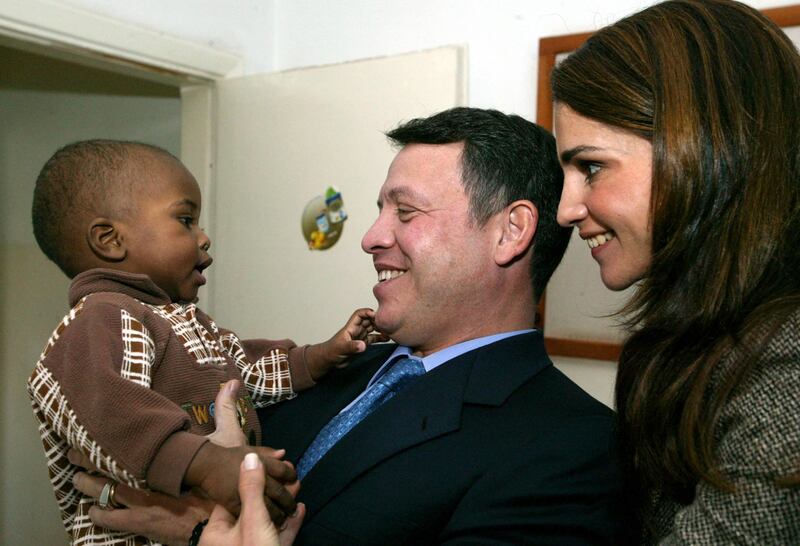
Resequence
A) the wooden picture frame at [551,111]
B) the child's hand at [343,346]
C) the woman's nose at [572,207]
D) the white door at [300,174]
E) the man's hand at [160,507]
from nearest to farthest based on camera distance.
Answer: the woman's nose at [572,207] < the man's hand at [160,507] < the child's hand at [343,346] < the wooden picture frame at [551,111] < the white door at [300,174]

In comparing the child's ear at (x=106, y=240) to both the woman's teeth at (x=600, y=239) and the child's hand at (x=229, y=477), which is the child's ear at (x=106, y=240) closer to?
the child's hand at (x=229, y=477)

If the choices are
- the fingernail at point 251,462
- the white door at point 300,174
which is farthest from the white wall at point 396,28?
the fingernail at point 251,462

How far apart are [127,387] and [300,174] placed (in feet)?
4.23

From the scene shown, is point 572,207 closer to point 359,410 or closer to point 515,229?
point 515,229

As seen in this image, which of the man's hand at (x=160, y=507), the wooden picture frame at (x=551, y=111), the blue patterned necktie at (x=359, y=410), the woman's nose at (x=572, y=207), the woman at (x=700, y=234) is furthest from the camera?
the wooden picture frame at (x=551, y=111)

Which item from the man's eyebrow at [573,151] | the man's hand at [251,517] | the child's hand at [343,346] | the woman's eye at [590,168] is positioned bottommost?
the man's hand at [251,517]

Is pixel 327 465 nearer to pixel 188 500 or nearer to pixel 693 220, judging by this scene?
pixel 188 500

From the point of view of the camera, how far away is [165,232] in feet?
4.37

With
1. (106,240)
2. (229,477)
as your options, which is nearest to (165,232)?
(106,240)

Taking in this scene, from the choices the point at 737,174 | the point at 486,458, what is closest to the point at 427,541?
the point at 486,458

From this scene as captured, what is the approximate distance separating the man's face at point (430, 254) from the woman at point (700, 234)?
36 centimetres

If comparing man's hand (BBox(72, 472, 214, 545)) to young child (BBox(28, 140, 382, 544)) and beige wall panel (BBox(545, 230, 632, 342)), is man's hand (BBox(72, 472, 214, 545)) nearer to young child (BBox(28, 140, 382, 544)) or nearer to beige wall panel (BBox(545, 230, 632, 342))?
young child (BBox(28, 140, 382, 544))

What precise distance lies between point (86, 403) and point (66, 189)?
0.45 metres

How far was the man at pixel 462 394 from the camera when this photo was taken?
105 centimetres
